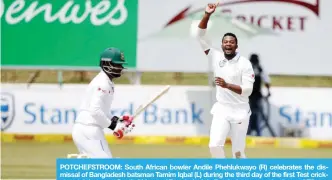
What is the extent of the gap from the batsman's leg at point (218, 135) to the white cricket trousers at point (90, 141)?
1821mm

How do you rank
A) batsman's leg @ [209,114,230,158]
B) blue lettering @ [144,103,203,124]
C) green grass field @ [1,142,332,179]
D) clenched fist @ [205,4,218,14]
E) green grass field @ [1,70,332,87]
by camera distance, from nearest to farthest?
clenched fist @ [205,4,218,14]
batsman's leg @ [209,114,230,158]
green grass field @ [1,142,332,179]
blue lettering @ [144,103,203,124]
green grass field @ [1,70,332,87]

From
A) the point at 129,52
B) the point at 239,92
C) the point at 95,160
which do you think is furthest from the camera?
the point at 129,52

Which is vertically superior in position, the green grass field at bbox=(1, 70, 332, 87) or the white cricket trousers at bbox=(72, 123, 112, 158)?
the green grass field at bbox=(1, 70, 332, 87)

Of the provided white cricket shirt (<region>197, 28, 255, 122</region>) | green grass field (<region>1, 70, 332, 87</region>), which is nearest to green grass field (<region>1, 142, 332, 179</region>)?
white cricket shirt (<region>197, 28, 255, 122</region>)

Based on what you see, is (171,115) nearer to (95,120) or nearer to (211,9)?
(211,9)

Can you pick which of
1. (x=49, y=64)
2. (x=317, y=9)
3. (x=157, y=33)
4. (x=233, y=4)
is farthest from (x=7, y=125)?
(x=317, y=9)

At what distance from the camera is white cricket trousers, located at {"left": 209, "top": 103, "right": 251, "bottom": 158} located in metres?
11.2

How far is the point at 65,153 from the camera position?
15.8 m

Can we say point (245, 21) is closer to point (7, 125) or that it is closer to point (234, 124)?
point (7, 125)

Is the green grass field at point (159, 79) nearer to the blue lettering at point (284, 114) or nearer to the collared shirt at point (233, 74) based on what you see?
the blue lettering at point (284, 114)

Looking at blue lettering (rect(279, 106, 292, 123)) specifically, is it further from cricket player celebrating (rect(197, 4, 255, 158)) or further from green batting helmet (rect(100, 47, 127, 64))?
green batting helmet (rect(100, 47, 127, 64))

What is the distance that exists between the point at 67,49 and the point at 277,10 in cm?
359

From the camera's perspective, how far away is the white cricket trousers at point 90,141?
9602mm

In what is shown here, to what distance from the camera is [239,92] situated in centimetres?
1100
